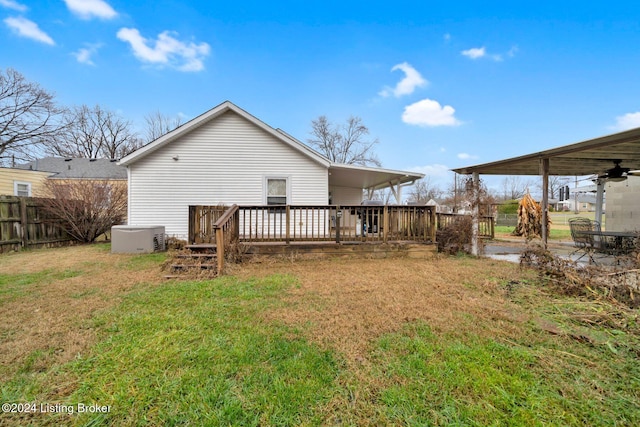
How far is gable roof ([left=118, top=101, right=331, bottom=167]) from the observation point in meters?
8.89

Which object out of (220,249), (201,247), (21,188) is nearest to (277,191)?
(201,247)

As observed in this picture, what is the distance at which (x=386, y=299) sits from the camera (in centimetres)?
406

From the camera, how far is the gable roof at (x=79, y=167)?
18.4 m

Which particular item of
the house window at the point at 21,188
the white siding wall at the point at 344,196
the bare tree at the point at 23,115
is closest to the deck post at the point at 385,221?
the white siding wall at the point at 344,196

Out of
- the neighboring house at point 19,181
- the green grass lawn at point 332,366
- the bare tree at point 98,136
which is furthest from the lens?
the bare tree at point 98,136

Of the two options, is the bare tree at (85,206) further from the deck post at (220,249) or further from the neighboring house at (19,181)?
the deck post at (220,249)

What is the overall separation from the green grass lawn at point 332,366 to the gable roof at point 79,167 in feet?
60.1

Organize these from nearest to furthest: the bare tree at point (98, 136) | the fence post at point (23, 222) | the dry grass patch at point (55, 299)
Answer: the dry grass patch at point (55, 299) < the fence post at point (23, 222) < the bare tree at point (98, 136)

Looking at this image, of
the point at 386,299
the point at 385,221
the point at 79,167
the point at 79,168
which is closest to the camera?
the point at 386,299

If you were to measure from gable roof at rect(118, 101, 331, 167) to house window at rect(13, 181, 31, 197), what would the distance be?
11.6 m

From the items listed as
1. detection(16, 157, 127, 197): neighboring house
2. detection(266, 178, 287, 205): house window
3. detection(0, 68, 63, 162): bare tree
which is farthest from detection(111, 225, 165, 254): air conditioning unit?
detection(0, 68, 63, 162): bare tree

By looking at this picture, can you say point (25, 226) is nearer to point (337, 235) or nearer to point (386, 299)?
point (337, 235)

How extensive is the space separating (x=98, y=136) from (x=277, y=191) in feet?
105

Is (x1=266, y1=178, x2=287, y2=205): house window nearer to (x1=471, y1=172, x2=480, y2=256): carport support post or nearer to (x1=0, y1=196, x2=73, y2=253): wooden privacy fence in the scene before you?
(x1=471, y1=172, x2=480, y2=256): carport support post
